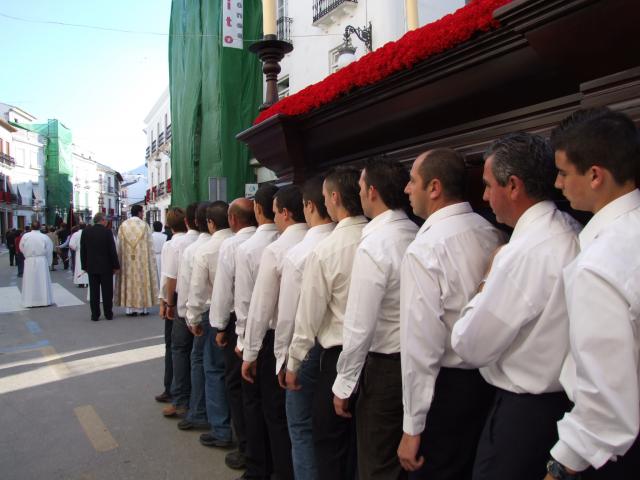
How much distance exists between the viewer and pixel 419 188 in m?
1.99

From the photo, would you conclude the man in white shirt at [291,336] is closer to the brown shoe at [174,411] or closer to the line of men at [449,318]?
the line of men at [449,318]

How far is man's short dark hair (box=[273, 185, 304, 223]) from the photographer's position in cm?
301

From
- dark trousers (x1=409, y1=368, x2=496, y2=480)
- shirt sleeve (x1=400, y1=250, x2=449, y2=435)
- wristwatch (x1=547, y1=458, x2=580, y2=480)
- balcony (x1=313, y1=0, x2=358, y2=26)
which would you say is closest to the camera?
wristwatch (x1=547, y1=458, x2=580, y2=480)

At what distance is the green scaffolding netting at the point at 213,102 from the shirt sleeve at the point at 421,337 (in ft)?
20.2

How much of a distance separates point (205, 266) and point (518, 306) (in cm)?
261

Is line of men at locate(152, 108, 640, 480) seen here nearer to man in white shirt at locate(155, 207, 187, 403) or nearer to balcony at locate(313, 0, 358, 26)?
man in white shirt at locate(155, 207, 187, 403)

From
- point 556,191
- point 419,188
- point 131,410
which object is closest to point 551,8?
point 556,191

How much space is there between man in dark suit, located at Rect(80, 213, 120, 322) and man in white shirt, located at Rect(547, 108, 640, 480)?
8.51 meters

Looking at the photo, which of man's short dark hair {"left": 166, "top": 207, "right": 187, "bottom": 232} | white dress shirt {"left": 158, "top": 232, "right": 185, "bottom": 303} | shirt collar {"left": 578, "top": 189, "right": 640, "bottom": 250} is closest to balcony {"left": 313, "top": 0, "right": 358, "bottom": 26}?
man's short dark hair {"left": 166, "top": 207, "right": 187, "bottom": 232}

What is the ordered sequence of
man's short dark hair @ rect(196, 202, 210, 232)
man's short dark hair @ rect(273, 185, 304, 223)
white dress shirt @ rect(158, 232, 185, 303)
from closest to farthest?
man's short dark hair @ rect(273, 185, 304, 223), man's short dark hair @ rect(196, 202, 210, 232), white dress shirt @ rect(158, 232, 185, 303)

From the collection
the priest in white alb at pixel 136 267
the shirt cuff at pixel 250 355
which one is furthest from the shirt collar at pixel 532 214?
the priest in white alb at pixel 136 267

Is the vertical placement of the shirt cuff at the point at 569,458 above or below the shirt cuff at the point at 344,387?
above

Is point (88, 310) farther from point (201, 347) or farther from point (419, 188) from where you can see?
point (419, 188)

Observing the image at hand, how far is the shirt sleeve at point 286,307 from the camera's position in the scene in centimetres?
260
